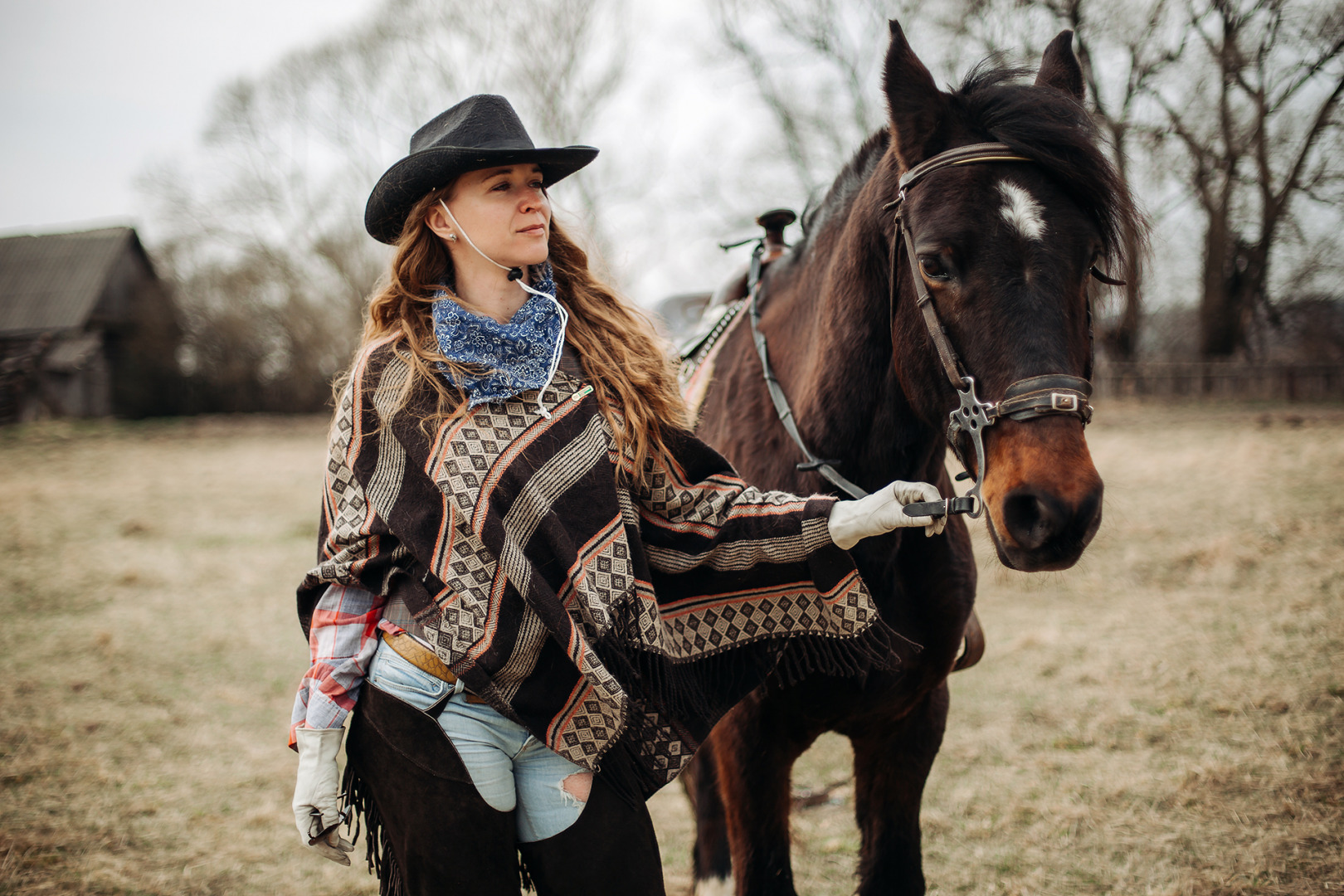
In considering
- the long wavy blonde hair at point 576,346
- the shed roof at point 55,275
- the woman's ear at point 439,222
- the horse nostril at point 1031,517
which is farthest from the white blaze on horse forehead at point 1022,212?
the shed roof at point 55,275

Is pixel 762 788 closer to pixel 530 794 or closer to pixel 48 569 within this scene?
pixel 530 794

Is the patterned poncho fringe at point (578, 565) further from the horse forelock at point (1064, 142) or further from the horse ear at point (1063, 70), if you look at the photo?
the horse ear at point (1063, 70)

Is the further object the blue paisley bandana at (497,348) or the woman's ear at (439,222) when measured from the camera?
the woman's ear at (439,222)

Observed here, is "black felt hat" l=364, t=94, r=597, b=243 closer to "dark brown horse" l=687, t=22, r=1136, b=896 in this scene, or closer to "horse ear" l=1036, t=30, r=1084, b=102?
"dark brown horse" l=687, t=22, r=1136, b=896

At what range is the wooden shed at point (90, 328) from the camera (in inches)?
806

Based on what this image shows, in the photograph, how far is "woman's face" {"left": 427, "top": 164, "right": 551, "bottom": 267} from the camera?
1614 millimetres

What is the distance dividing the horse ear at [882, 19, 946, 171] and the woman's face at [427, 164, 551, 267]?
2.41 ft

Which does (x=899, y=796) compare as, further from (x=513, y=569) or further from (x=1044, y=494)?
(x=513, y=569)

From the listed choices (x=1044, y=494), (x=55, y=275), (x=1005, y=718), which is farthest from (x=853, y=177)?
(x=55, y=275)

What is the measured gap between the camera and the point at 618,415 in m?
1.65

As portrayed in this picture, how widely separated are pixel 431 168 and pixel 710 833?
1.86 metres

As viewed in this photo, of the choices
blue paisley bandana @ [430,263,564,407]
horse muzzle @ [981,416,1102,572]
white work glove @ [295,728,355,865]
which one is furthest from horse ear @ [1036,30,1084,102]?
white work glove @ [295,728,355,865]

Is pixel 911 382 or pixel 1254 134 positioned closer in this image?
pixel 911 382

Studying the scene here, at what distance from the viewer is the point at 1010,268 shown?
141 cm
